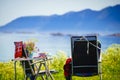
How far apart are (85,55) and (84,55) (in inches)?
0.6

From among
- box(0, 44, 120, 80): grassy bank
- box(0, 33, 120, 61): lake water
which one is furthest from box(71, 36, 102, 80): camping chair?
box(0, 33, 120, 61): lake water

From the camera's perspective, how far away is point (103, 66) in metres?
7.00

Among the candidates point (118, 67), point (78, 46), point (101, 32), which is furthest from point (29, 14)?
point (78, 46)

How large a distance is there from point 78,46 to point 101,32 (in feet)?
8.41

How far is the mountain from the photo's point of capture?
23.5 feet

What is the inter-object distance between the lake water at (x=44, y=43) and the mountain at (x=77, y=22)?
0.18 meters

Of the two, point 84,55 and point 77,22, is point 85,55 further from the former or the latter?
point 77,22

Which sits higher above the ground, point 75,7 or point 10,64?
point 75,7

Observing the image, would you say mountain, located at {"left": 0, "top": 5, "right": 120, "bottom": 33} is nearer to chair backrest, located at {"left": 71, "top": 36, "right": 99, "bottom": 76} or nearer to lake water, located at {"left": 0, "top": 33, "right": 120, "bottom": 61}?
lake water, located at {"left": 0, "top": 33, "right": 120, "bottom": 61}

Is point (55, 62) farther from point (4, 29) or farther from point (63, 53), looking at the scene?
point (4, 29)

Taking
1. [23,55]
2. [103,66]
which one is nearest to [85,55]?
[23,55]

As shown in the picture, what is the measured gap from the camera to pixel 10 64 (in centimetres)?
684

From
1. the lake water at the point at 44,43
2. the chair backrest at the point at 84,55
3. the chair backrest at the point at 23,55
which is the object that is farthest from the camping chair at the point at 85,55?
the lake water at the point at 44,43

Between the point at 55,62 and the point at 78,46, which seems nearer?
the point at 78,46
